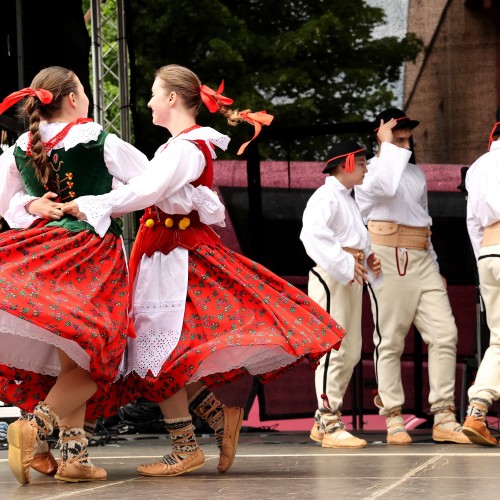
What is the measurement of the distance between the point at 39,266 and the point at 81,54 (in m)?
3.28

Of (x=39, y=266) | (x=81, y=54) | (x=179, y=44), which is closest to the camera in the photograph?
(x=39, y=266)

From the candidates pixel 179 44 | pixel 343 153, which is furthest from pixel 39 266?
pixel 179 44

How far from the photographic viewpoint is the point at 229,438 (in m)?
4.78

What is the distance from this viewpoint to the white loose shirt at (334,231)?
638 centimetres

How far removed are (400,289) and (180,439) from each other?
2.40 metres

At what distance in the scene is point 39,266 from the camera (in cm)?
442

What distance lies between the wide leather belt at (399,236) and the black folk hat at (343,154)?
0.44 m

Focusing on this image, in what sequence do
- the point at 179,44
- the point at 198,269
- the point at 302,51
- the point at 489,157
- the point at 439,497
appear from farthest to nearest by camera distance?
the point at 179,44 < the point at 302,51 < the point at 489,157 < the point at 198,269 < the point at 439,497

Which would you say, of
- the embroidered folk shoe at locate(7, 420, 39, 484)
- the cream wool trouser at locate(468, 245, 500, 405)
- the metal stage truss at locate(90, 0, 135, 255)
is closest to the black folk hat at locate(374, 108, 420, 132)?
the cream wool trouser at locate(468, 245, 500, 405)

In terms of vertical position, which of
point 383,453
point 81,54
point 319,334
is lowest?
point 383,453

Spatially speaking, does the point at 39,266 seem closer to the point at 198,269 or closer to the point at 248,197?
the point at 198,269

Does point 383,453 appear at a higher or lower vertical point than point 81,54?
lower

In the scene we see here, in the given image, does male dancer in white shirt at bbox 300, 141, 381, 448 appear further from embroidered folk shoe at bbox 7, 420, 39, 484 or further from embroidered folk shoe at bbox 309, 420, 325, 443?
embroidered folk shoe at bbox 7, 420, 39, 484

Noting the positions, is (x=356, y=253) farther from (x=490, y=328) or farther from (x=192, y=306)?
(x=192, y=306)
